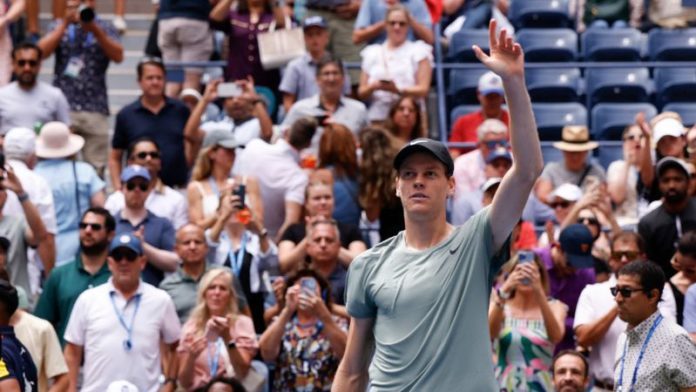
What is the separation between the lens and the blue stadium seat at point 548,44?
52.0ft

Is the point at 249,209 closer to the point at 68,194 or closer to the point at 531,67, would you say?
the point at 68,194

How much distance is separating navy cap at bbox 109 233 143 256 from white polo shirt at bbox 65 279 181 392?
23 centimetres

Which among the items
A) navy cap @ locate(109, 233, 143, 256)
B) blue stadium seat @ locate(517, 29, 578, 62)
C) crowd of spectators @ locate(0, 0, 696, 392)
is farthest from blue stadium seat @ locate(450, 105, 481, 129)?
navy cap @ locate(109, 233, 143, 256)

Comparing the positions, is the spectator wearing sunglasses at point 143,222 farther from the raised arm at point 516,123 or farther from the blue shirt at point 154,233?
the raised arm at point 516,123

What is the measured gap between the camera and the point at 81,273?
1078 centimetres

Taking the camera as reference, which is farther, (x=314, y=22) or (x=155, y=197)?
(x=314, y=22)


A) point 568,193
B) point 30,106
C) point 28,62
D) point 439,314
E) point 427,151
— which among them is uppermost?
point 427,151

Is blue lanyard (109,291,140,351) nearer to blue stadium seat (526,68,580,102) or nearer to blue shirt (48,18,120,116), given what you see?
blue shirt (48,18,120,116)

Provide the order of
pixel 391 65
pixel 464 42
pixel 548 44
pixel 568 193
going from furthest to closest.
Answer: pixel 548 44 < pixel 464 42 < pixel 391 65 < pixel 568 193

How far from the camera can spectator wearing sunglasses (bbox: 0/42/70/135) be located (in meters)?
13.3

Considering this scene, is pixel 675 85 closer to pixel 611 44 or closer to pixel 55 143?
pixel 611 44

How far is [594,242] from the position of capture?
11461 mm

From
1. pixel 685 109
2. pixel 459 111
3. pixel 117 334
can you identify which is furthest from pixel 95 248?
pixel 685 109

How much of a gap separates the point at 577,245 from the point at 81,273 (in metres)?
3.27
